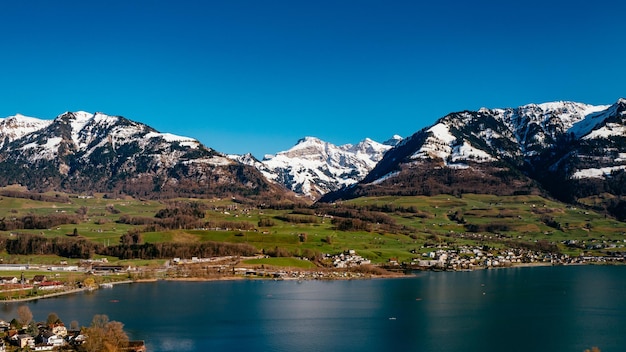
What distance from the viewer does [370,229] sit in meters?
163

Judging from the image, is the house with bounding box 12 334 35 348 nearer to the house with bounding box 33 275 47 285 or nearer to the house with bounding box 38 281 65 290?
the house with bounding box 38 281 65 290

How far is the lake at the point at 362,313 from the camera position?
202ft

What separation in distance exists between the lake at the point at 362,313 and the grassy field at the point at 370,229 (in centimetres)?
2718

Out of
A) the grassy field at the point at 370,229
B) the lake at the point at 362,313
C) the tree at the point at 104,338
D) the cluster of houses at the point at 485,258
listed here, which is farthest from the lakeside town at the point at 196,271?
the lake at the point at 362,313

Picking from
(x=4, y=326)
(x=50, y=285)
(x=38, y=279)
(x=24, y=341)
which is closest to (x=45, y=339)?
(x=24, y=341)

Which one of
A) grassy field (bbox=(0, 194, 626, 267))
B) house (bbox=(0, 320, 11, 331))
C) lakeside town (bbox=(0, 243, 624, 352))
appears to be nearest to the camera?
lakeside town (bbox=(0, 243, 624, 352))

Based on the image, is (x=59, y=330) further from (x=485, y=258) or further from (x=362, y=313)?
(x=485, y=258)

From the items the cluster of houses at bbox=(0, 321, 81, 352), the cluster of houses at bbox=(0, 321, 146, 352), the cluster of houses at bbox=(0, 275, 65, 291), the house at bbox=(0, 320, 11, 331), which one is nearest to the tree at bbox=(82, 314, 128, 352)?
the cluster of houses at bbox=(0, 321, 146, 352)

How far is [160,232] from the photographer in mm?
140750

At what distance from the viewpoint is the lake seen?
6172 centimetres

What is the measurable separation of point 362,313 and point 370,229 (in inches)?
3395

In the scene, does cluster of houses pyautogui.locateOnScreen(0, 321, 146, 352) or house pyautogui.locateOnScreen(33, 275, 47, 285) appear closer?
cluster of houses pyautogui.locateOnScreen(0, 321, 146, 352)

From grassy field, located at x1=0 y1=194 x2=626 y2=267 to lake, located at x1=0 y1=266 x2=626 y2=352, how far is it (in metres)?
27.2

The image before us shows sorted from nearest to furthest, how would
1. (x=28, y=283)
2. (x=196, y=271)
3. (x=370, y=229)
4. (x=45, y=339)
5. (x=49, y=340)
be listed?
(x=49, y=340) → (x=45, y=339) → (x=28, y=283) → (x=196, y=271) → (x=370, y=229)
